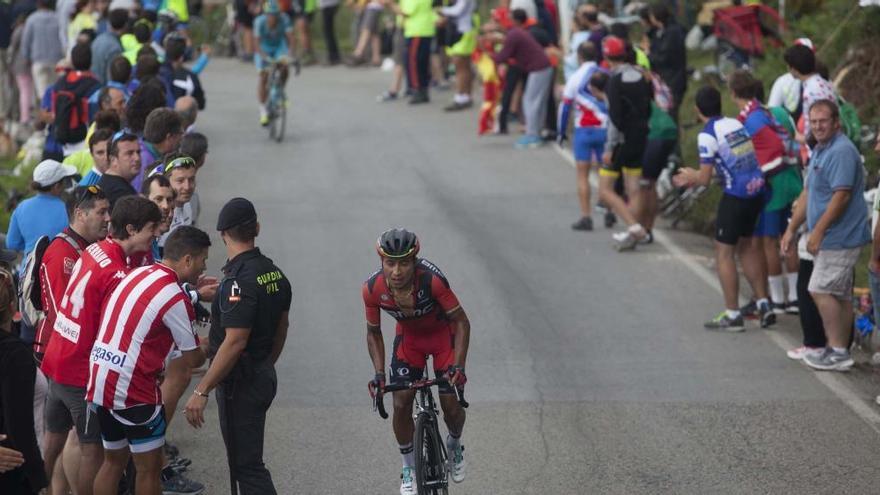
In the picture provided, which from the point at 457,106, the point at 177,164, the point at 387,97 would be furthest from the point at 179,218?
the point at 387,97

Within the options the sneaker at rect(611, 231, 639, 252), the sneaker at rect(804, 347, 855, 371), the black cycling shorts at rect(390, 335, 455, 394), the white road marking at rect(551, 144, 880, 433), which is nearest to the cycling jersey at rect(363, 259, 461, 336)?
the black cycling shorts at rect(390, 335, 455, 394)

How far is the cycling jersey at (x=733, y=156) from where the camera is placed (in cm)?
1205

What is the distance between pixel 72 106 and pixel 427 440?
280 inches

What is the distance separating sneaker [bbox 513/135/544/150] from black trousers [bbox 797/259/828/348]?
9054 mm

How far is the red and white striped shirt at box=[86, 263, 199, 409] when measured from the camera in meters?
7.03

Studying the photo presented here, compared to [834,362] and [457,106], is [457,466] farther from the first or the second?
[457,106]

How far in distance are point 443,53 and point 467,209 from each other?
9.05 m

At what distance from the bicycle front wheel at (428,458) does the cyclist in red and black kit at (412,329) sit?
22cm

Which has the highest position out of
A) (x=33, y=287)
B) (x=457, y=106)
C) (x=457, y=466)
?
(x=33, y=287)

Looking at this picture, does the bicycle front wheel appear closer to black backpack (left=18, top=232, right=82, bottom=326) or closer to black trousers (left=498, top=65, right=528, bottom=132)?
black backpack (left=18, top=232, right=82, bottom=326)

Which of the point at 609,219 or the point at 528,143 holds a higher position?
the point at 609,219

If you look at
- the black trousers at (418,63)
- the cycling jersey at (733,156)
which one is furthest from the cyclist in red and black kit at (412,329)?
the black trousers at (418,63)

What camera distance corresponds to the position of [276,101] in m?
20.6

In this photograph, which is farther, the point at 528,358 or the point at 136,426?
the point at 528,358
